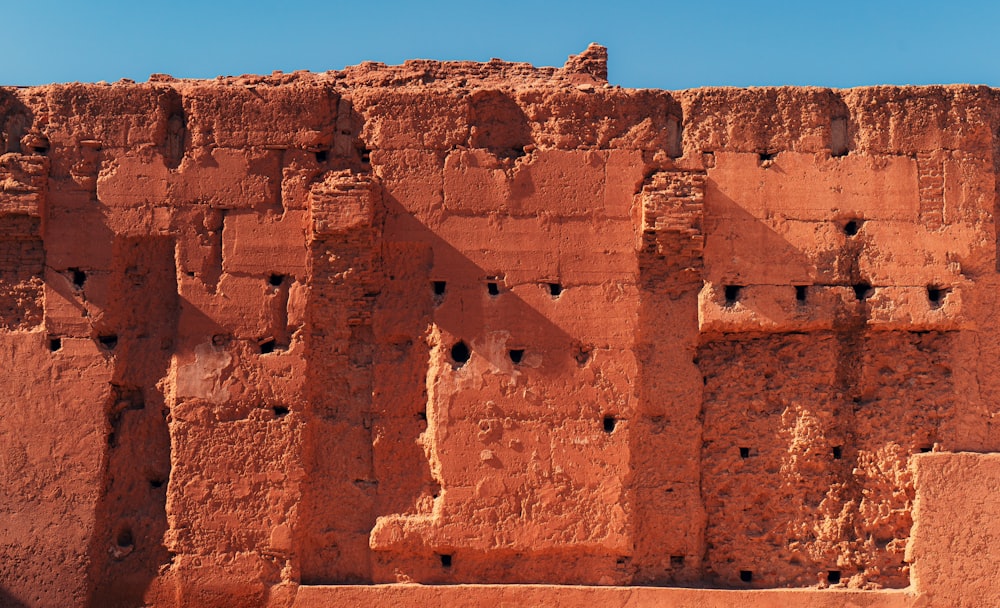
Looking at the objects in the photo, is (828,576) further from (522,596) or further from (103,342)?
(103,342)

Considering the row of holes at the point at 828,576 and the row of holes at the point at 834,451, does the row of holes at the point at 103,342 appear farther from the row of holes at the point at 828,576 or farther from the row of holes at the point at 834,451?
the row of holes at the point at 828,576

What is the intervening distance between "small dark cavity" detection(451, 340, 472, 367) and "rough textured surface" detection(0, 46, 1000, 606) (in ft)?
0.07

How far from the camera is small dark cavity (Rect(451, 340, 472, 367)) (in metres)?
8.14

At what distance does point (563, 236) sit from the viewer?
8.19m

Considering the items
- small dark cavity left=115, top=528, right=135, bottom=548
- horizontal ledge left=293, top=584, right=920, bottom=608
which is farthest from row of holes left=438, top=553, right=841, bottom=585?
small dark cavity left=115, top=528, right=135, bottom=548

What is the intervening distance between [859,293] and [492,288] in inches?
103

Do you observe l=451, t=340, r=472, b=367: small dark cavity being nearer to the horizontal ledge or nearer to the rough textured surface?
the rough textured surface

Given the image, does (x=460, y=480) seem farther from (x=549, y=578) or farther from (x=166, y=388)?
(x=166, y=388)

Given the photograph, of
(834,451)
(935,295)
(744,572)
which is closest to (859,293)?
(935,295)

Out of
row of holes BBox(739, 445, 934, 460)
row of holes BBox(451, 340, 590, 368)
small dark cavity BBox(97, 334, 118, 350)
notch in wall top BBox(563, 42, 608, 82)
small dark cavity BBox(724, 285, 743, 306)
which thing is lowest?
row of holes BBox(739, 445, 934, 460)

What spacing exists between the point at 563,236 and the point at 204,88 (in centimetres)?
279

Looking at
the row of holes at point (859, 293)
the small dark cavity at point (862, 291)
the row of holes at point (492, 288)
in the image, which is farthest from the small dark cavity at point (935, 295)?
the row of holes at point (492, 288)

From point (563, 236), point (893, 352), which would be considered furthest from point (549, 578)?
point (893, 352)

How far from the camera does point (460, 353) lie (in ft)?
27.0
